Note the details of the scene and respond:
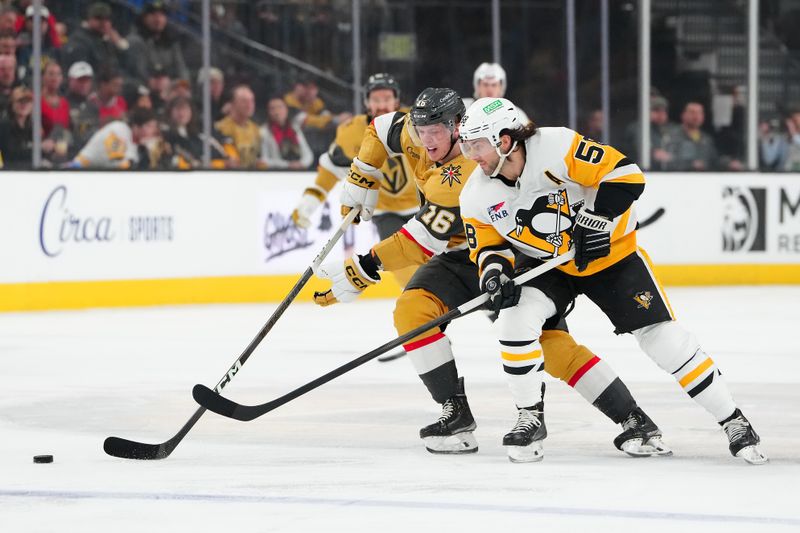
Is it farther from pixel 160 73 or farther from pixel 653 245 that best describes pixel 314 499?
pixel 653 245

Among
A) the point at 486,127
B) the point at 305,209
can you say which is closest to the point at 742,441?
the point at 486,127

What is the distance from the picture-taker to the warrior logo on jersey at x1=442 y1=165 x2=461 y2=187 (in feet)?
15.2

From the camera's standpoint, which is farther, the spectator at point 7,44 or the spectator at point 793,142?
the spectator at point 793,142

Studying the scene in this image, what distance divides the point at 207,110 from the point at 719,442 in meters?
6.10

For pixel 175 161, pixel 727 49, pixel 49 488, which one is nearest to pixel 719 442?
pixel 49 488

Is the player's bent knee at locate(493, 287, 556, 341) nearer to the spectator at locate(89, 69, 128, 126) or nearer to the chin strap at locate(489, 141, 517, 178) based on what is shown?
the chin strap at locate(489, 141, 517, 178)

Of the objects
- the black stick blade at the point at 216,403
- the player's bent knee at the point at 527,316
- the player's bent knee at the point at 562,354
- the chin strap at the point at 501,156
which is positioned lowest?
the black stick blade at the point at 216,403

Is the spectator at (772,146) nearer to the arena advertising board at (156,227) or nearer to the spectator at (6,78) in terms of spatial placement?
the arena advertising board at (156,227)

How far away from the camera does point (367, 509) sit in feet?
11.7

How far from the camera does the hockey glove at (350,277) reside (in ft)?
15.7

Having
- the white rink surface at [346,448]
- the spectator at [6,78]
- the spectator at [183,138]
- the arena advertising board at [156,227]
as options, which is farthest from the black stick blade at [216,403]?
the spectator at [183,138]

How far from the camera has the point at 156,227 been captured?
31.6ft

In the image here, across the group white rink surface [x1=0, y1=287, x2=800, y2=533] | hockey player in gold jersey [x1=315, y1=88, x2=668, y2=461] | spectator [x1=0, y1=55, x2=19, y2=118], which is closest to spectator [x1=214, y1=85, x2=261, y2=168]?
spectator [x1=0, y1=55, x2=19, y2=118]

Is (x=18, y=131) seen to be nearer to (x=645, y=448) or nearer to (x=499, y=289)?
(x=499, y=289)
